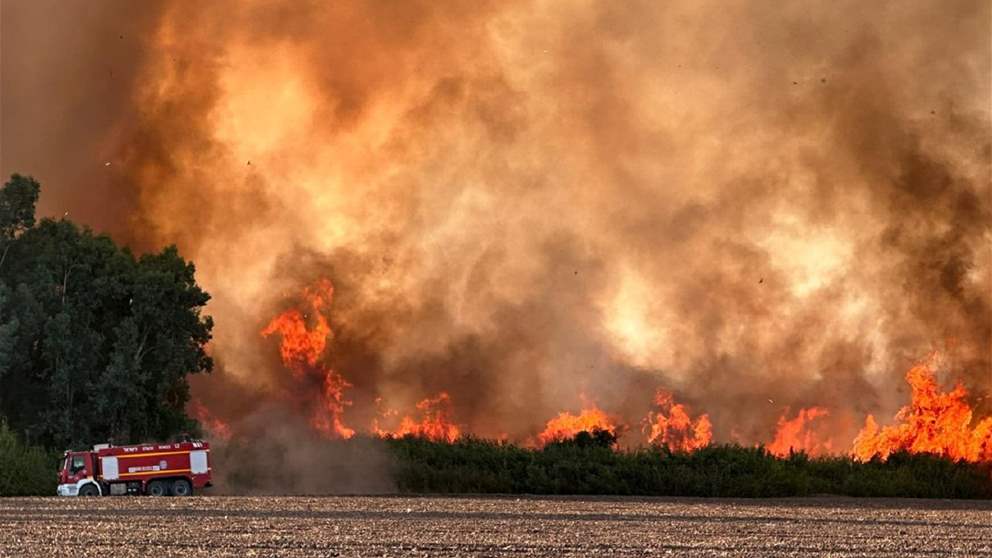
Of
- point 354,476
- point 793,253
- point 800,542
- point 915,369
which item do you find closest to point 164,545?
point 800,542

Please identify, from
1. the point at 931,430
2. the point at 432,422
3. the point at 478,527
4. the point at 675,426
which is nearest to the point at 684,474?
the point at 675,426

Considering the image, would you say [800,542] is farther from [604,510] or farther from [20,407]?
[20,407]

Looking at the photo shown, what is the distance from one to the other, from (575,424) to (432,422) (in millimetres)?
8050

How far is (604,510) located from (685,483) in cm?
1516

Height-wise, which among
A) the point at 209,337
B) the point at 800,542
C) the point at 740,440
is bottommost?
the point at 800,542

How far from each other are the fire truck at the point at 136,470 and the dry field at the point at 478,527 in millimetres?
5680

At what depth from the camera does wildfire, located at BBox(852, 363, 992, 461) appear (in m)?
72.8

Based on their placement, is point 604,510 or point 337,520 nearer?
point 337,520

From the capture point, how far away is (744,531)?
46844 millimetres

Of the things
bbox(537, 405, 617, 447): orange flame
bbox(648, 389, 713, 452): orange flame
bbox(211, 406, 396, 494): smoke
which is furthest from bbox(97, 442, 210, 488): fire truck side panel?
bbox(648, 389, 713, 452): orange flame

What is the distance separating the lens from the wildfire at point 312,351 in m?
83.2

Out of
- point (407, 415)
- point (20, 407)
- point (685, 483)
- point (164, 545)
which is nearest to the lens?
point (164, 545)

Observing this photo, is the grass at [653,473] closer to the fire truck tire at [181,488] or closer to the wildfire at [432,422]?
the fire truck tire at [181,488]

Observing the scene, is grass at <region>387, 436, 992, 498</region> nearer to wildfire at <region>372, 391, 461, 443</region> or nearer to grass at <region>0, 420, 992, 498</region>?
grass at <region>0, 420, 992, 498</region>
